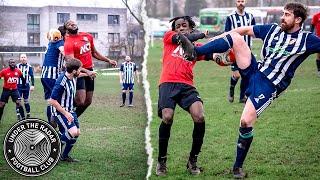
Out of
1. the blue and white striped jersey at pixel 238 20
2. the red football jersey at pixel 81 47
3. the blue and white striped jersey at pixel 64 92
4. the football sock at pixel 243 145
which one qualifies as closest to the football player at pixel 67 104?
the blue and white striped jersey at pixel 64 92

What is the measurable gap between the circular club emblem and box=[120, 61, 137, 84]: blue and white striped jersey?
633 millimetres

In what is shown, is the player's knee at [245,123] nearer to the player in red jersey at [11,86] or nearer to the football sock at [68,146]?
the football sock at [68,146]

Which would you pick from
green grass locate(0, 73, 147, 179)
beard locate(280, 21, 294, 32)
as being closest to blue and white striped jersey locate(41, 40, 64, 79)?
green grass locate(0, 73, 147, 179)

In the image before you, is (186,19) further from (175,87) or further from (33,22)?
(33,22)

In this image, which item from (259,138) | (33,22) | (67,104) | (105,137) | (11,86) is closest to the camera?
(33,22)

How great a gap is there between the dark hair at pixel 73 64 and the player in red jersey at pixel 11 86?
0.35m

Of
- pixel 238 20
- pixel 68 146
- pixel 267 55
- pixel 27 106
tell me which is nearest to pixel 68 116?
pixel 27 106

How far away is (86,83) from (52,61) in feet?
1.99

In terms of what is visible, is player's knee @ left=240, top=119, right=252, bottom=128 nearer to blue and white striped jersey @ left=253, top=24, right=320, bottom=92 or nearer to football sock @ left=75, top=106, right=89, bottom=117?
blue and white striped jersey @ left=253, top=24, right=320, bottom=92

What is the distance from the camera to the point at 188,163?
14.2 ft

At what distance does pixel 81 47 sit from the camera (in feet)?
14.1

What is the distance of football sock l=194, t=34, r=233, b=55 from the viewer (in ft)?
13.5

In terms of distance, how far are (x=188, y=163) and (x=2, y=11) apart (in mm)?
1756

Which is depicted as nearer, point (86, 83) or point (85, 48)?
point (85, 48)
